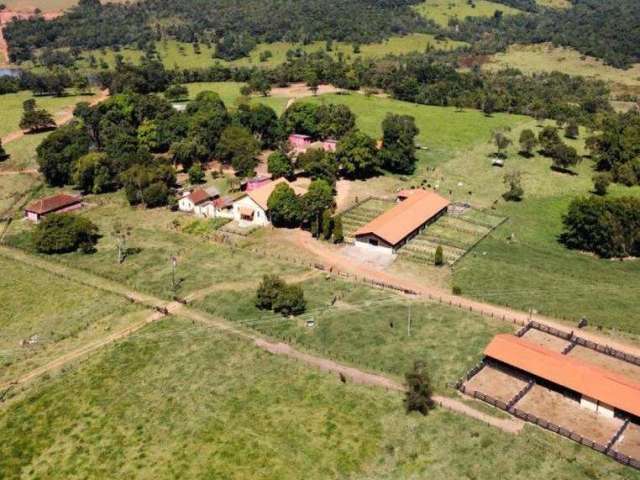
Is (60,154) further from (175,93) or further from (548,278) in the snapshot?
(548,278)

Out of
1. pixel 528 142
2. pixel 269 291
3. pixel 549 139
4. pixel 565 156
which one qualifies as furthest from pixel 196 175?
pixel 549 139

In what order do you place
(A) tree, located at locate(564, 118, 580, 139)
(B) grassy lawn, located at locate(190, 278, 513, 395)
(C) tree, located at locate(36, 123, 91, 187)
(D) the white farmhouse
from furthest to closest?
1. (A) tree, located at locate(564, 118, 580, 139)
2. (C) tree, located at locate(36, 123, 91, 187)
3. (D) the white farmhouse
4. (B) grassy lawn, located at locate(190, 278, 513, 395)

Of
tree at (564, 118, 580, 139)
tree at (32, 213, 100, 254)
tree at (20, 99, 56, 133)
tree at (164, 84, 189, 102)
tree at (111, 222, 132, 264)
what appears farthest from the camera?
tree at (164, 84, 189, 102)

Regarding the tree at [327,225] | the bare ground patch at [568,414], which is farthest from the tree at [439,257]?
the bare ground patch at [568,414]

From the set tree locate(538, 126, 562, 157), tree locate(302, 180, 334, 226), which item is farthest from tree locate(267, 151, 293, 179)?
tree locate(538, 126, 562, 157)

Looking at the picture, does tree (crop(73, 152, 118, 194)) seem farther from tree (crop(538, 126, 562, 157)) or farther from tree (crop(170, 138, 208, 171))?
tree (crop(538, 126, 562, 157))

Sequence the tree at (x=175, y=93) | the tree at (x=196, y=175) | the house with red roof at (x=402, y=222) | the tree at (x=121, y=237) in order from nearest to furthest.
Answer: the house with red roof at (x=402, y=222), the tree at (x=121, y=237), the tree at (x=196, y=175), the tree at (x=175, y=93)

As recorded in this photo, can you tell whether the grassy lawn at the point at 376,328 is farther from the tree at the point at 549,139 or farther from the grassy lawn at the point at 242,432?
the tree at the point at 549,139
